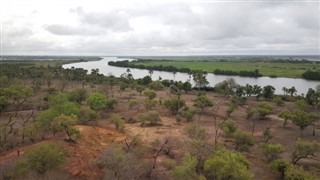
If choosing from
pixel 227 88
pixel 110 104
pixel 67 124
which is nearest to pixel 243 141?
pixel 67 124

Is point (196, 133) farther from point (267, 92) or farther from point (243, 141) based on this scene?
point (267, 92)

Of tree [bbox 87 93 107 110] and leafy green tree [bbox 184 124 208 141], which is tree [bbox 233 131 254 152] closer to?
leafy green tree [bbox 184 124 208 141]

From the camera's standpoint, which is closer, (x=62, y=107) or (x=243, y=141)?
(x=243, y=141)

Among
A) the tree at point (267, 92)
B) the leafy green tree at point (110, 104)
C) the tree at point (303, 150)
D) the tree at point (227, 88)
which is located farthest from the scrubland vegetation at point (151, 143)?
the tree at point (227, 88)

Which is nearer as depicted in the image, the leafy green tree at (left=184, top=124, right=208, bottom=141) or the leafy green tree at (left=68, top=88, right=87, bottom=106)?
the leafy green tree at (left=184, top=124, right=208, bottom=141)

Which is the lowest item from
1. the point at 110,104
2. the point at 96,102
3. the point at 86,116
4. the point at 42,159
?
the point at 86,116

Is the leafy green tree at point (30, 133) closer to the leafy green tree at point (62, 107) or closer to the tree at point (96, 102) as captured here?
the leafy green tree at point (62, 107)

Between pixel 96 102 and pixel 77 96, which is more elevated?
pixel 77 96

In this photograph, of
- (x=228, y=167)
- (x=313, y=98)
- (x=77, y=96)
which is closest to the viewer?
(x=228, y=167)

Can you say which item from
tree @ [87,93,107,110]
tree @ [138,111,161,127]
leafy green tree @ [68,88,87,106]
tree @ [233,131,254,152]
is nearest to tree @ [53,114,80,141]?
tree @ [138,111,161,127]
